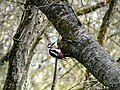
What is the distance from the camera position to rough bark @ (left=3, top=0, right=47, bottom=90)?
108 inches

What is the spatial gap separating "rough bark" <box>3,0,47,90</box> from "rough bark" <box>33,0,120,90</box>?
1.14m

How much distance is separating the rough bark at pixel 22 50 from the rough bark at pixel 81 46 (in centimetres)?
114

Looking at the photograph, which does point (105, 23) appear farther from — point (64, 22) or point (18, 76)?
point (64, 22)

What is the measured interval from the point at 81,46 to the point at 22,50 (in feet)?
4.93

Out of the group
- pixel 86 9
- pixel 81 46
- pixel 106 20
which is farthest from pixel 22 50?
pixel 86 9

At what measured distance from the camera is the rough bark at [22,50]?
2738mm

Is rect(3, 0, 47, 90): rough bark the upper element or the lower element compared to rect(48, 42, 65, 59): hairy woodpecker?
upper

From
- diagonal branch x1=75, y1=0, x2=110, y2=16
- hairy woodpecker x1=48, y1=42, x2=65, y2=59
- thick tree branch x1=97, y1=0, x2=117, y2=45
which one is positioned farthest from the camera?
diagonal branch x1=75, y1=0, x2=110, y2=16

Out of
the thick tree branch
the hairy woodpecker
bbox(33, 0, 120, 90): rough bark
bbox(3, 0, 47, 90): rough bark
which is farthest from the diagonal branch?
the hairy woodpecker

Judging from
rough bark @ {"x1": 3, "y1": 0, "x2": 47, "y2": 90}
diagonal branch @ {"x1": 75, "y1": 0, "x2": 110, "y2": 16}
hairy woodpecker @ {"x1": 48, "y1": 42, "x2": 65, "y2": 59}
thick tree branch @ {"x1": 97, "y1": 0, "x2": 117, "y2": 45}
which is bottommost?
hairy woodpecker @ {"x1": 48, "y1": 42, "x2": 65, "y2": 59}

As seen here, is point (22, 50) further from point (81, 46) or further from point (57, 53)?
point (81, 46)

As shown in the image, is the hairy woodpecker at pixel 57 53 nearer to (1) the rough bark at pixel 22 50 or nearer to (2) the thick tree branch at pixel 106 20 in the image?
(1) the rough bark at pixel 22 50

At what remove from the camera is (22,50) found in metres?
2.80

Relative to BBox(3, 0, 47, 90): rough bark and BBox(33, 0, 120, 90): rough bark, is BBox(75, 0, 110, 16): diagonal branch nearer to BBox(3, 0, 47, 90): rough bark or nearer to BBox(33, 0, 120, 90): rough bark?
BBox(3, 0, 47, 90): rough bark
